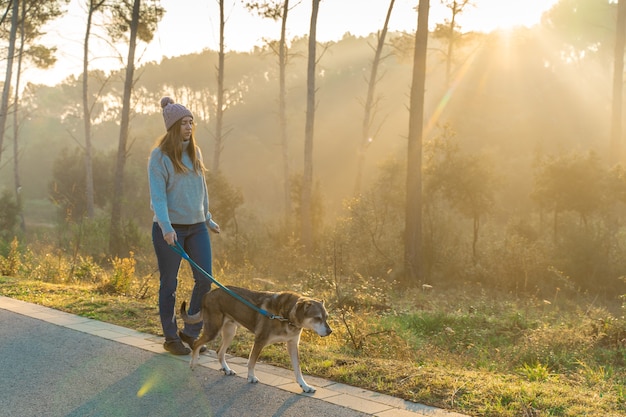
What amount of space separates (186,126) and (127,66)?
19904mm

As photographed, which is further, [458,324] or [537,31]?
[537,31]

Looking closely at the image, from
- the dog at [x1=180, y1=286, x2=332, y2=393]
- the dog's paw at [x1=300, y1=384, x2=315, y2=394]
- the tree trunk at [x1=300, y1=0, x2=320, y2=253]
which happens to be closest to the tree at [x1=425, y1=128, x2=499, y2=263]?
the tree trunk at [x1=300, y1=0, x2=320, y2=253]

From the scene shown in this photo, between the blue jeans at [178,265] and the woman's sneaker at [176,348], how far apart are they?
5cm

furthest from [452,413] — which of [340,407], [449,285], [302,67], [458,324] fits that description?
[302,67]

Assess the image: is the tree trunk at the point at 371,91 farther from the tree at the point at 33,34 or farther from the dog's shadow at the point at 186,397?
the dog's shadow at the point at 186,397

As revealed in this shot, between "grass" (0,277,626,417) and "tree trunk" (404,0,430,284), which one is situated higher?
"tree trunk" (404,0,430,284)

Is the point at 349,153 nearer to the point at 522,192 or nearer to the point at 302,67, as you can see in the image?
the point at 522,192

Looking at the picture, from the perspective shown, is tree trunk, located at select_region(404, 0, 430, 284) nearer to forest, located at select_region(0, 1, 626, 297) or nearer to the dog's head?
forest, located at select_region(0, 1, 626, 297)

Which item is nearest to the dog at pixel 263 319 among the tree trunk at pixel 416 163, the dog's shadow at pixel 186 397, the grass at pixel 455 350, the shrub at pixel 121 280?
the dog's shadow at pixel 186 397

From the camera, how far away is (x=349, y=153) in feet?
173

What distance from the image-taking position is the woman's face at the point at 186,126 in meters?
6.48

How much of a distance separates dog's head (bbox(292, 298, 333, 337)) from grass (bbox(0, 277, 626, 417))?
0.76 meters

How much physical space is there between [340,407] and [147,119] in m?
79.6

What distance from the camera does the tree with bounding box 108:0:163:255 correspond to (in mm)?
23148
